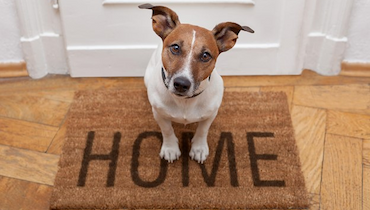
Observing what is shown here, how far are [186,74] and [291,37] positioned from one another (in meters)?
1.09

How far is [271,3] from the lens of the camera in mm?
2225

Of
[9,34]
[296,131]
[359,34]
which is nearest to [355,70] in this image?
[359,34]

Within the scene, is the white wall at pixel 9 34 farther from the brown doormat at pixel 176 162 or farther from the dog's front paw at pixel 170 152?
the dog's front paw at pixel 170 152

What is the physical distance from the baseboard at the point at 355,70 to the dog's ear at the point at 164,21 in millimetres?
1325

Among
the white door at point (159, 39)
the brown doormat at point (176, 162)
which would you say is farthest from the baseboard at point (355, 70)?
the brown doormat at point (176, 162)

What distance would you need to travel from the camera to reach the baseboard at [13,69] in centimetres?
242

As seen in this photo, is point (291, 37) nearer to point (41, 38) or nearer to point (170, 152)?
point (170, 152)

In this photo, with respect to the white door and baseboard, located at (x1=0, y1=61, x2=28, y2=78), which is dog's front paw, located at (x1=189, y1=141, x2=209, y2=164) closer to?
the white door

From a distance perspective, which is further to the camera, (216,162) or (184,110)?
(216,162)

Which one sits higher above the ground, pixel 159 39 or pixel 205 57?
pixel 205 57

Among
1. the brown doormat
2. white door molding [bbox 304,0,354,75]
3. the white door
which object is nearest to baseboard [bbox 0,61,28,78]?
the white door

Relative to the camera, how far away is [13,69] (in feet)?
7.98

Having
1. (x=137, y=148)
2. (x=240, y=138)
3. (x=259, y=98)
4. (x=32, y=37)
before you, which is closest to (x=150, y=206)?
(x=137, y=148)

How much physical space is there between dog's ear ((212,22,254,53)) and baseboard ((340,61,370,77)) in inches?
45.9
